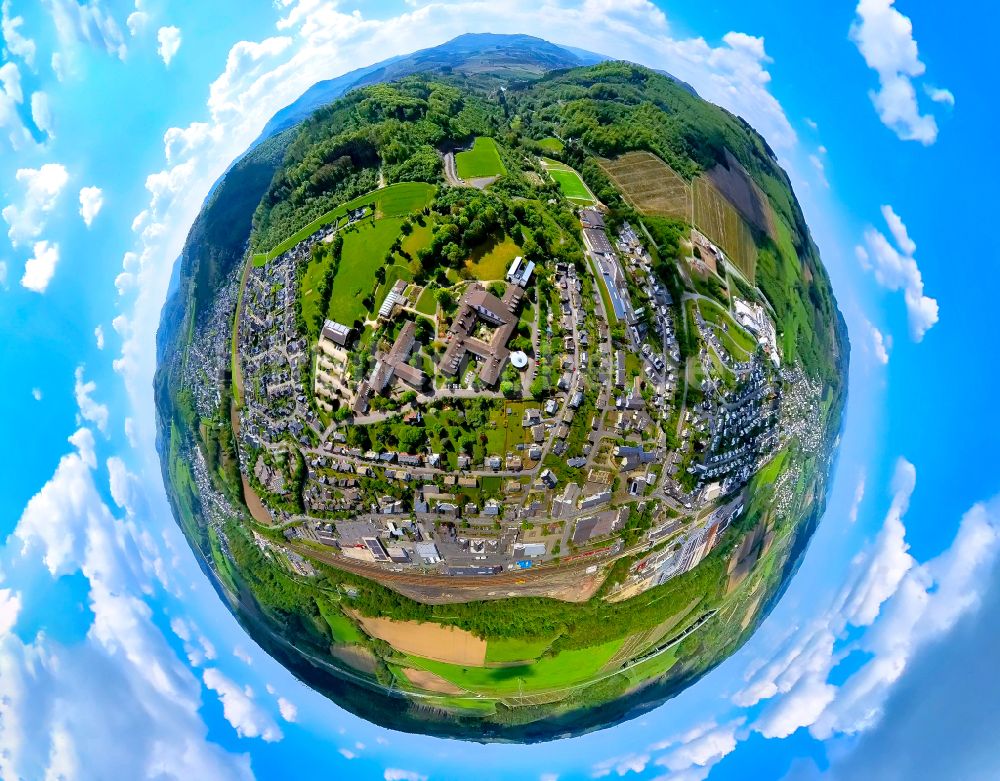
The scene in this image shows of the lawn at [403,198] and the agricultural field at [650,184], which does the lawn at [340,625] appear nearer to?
the lawn at [403,198]

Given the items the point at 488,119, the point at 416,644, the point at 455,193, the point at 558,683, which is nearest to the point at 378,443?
the point at 416,644

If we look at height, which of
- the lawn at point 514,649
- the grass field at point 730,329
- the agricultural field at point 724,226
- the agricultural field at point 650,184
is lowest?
the lawn at point 514,649

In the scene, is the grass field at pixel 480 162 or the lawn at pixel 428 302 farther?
the grass field at pixel 480 162

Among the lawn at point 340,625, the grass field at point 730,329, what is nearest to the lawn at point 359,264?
the lawn at point 340,625

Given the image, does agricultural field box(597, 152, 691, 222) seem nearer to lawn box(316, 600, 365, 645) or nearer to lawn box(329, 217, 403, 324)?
lawn box(329, 217, 403, 324)

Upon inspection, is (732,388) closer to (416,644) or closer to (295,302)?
(416,644)

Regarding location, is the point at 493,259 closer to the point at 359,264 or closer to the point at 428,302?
the point at 428,302
